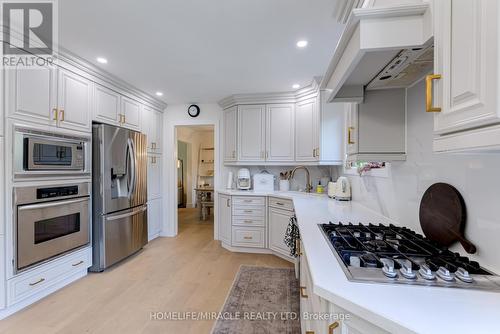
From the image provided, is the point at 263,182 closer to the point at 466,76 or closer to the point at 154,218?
the point at 154,218

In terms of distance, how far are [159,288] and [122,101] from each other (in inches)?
96.6

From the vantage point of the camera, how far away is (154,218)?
4.02 meters

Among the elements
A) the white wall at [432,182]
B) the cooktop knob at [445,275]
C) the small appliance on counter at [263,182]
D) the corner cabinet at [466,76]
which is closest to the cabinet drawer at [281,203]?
the small appliance on counter at [263,182]

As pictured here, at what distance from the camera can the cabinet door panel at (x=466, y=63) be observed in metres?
0.57

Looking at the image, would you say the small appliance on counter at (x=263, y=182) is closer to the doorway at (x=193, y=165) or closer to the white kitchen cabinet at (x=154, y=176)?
the white kitchen cabinet at (x=154, y=176)

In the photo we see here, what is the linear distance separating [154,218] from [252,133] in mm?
2203

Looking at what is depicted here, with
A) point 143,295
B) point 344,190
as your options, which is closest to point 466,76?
point 344,190

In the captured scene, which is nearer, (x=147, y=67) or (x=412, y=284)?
(x=412, y=284)

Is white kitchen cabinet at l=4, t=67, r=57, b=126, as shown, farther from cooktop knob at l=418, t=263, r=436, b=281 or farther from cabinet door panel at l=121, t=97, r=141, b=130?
cooktop knob at l=418, t=263, r=436, b=281

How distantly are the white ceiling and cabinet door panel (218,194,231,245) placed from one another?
5.72 ft

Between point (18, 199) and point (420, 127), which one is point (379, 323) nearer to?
point (420, 127)

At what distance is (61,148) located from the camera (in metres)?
2.34

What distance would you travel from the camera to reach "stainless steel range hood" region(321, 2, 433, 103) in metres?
0.83

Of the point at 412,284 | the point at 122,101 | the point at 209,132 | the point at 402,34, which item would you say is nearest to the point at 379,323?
the point at 412,284
